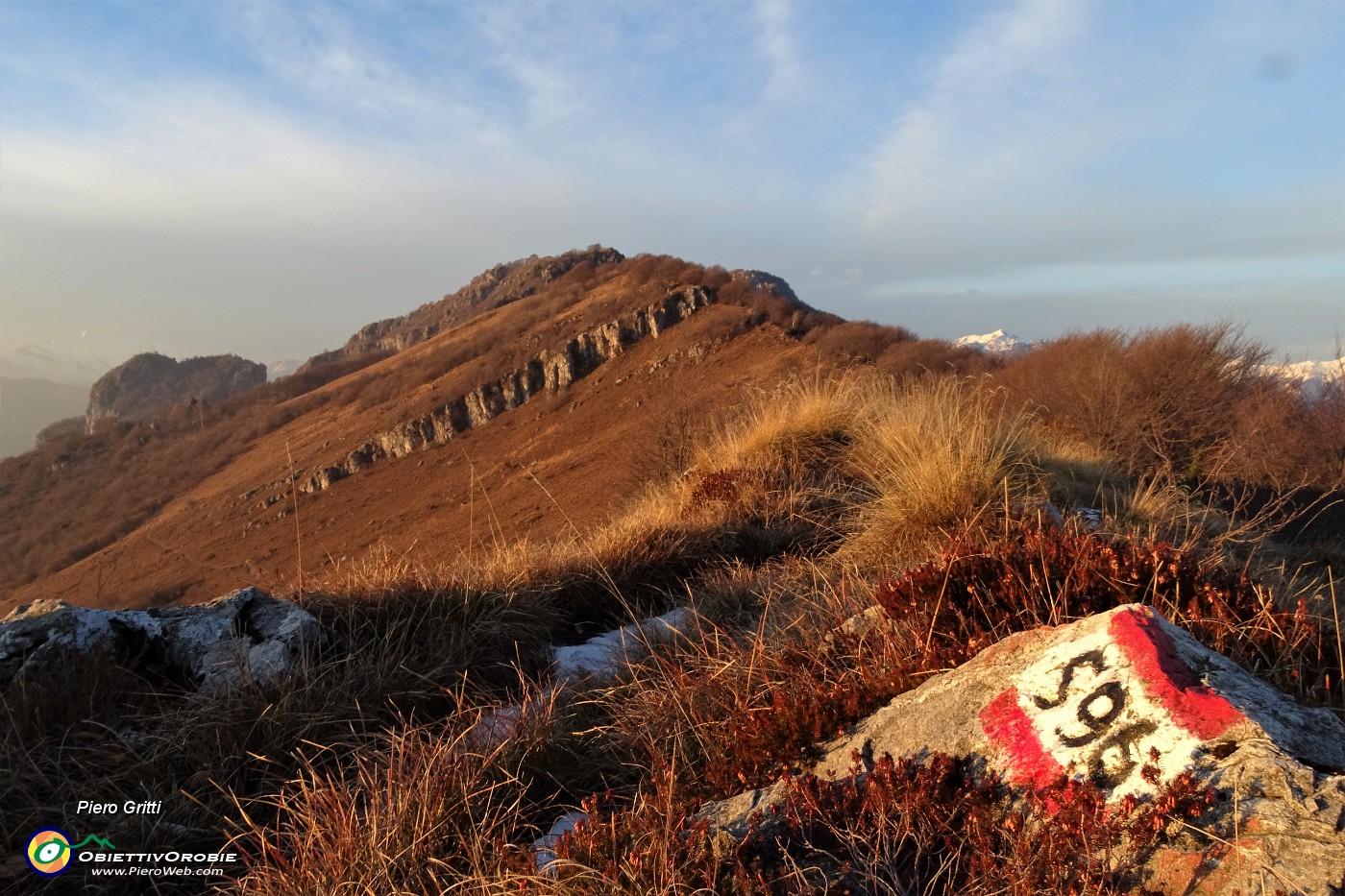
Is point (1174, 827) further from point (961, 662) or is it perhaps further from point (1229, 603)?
point (1229, 603)

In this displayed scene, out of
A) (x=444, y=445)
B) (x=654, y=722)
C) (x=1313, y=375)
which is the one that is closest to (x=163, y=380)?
(x=444, y=445)

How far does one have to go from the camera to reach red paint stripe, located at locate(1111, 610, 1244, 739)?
1576 millimetres

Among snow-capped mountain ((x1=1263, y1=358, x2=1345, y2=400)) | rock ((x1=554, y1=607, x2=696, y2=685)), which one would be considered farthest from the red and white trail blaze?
snow-capped mountain ((x1=1263, y1=358, x2=1345, y2=400))

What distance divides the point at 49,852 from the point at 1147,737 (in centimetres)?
293

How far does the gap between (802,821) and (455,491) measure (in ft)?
73.5

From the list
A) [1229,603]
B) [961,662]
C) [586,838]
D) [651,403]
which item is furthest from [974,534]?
[651,403]

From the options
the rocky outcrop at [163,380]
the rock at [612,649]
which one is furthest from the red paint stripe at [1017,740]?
the rocky outcrop at [163,380]

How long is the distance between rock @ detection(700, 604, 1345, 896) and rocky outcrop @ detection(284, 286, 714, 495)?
26827 millimetres

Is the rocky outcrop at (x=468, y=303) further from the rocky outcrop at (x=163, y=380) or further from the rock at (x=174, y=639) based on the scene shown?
the rock at (x=174, y=639)

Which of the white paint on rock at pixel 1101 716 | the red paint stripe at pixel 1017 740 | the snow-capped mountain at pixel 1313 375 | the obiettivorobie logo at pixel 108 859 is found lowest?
the snow-capped mountain at pixel 1313 375

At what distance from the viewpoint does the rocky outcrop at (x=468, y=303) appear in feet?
186

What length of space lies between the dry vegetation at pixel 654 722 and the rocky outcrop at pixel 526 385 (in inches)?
950

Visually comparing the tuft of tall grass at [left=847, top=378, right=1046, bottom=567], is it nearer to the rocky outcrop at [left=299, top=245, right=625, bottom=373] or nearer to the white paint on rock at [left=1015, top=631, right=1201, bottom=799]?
the white paint on rock at [left=1015, top=631, right=1201, bottom=799]

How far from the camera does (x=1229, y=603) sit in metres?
2.41
